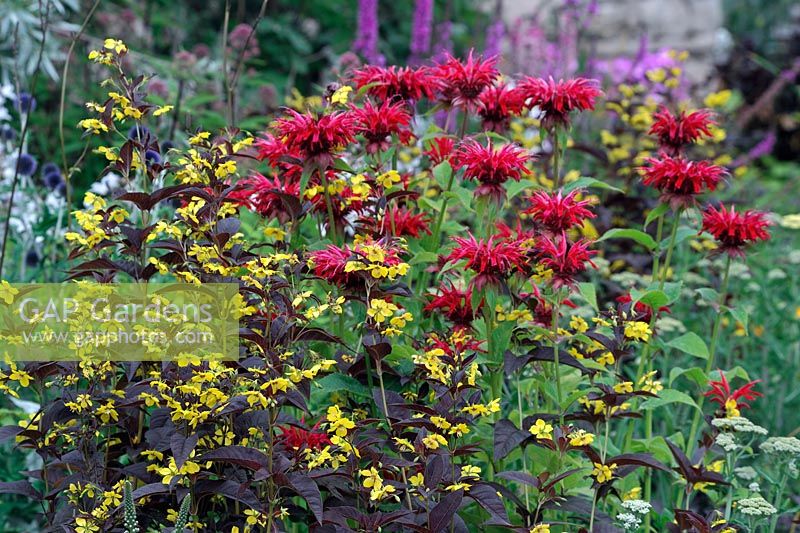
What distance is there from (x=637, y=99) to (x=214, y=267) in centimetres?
306

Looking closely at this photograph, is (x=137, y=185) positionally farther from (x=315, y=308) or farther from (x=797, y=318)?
(x=797, y=318)

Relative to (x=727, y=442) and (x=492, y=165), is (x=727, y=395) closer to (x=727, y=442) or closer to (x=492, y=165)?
(x=727, y=442)

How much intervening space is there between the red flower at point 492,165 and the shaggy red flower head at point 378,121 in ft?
0.49

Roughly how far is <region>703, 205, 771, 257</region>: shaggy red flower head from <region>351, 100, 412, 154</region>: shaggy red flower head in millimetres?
707

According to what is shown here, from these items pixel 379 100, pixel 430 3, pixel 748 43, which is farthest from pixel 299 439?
pixel 748 43

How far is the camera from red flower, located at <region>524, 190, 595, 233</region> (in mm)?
1804

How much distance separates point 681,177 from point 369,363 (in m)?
0.78

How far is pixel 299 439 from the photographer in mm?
1706

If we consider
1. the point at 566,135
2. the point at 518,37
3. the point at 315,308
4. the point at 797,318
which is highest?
the point at 518,37

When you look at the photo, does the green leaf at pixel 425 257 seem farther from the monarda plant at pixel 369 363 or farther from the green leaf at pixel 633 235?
the green leaf at pixel 633 235

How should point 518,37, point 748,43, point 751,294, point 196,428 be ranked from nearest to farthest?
point 196,428, point 751,294, point 518,37, point 748,43

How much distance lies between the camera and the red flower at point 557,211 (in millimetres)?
1804

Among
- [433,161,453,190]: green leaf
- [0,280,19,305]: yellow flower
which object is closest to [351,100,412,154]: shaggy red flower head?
[433,161,453,190]: green leaf

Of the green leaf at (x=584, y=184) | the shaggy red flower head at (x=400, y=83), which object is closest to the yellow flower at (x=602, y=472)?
the green leaf at (x=584, y=184)
